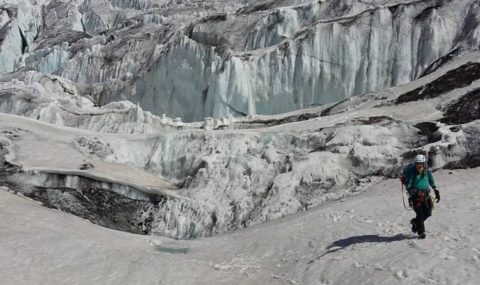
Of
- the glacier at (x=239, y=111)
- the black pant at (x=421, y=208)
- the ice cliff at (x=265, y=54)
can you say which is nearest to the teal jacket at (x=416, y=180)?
the black pant at (x=421, y=208)

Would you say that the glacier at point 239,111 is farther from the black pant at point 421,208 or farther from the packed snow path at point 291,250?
the black pant at point 421,208

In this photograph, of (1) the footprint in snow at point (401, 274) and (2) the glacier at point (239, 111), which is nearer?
(1) the footprint in snow at point (401, 274)

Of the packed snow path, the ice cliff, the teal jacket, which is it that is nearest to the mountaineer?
the teal jacket

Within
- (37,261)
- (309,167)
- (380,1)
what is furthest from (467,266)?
(380,1)

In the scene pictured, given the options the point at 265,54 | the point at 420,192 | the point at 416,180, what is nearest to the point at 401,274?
the point at 420,192

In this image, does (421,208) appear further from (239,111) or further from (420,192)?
(239,111)
